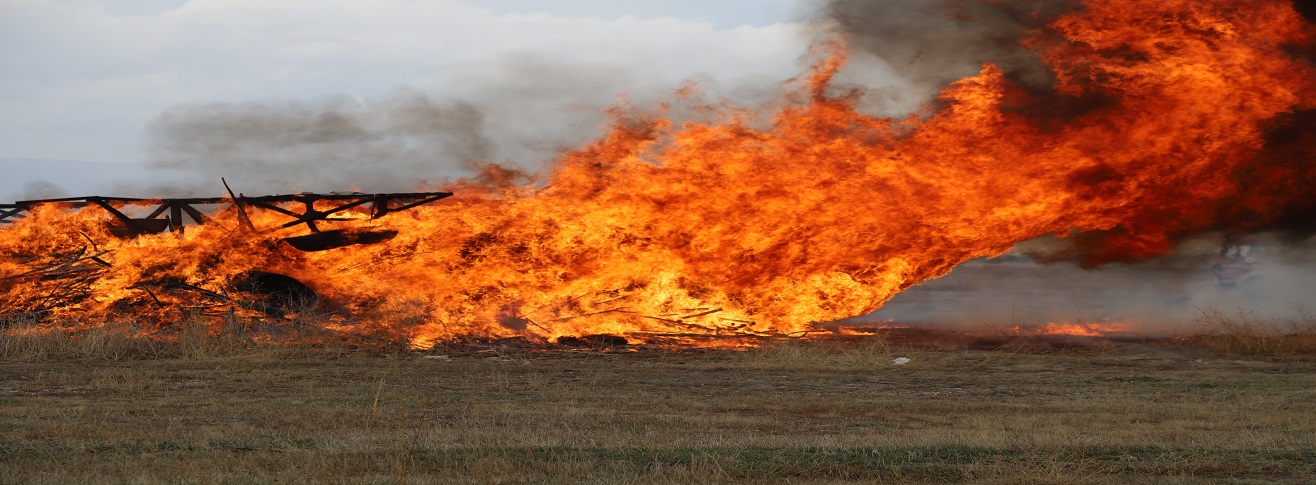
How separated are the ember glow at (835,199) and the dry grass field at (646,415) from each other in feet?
5.12

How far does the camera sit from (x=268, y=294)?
2336 cm

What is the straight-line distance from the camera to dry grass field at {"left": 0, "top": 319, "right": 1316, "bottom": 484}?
9203 mm

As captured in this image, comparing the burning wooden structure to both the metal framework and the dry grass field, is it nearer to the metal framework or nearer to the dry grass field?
the metal framework

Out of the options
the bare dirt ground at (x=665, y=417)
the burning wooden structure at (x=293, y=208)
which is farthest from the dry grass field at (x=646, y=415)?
the burning wooden structure at (x=293, y=208)

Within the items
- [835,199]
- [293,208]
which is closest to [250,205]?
[293,208]

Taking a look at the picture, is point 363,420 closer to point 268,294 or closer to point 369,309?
point 369,309

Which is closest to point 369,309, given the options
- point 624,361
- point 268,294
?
point 268,294

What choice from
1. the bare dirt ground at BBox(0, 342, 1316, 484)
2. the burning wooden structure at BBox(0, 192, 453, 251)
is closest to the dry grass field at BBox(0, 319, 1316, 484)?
the bare dirt ground at BBox(0, 342, 1316, 484)

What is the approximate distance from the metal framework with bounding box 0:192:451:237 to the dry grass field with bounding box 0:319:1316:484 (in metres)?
4.37

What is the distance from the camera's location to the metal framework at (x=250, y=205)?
974 inches

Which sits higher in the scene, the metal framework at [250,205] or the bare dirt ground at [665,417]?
the metal framework at [250,205]

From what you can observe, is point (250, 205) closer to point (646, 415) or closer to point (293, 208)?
point (293, 208)

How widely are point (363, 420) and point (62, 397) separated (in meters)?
5.14

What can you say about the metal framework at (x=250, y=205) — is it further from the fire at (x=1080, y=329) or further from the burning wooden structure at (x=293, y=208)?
the fire at (x=1080, y=329)
